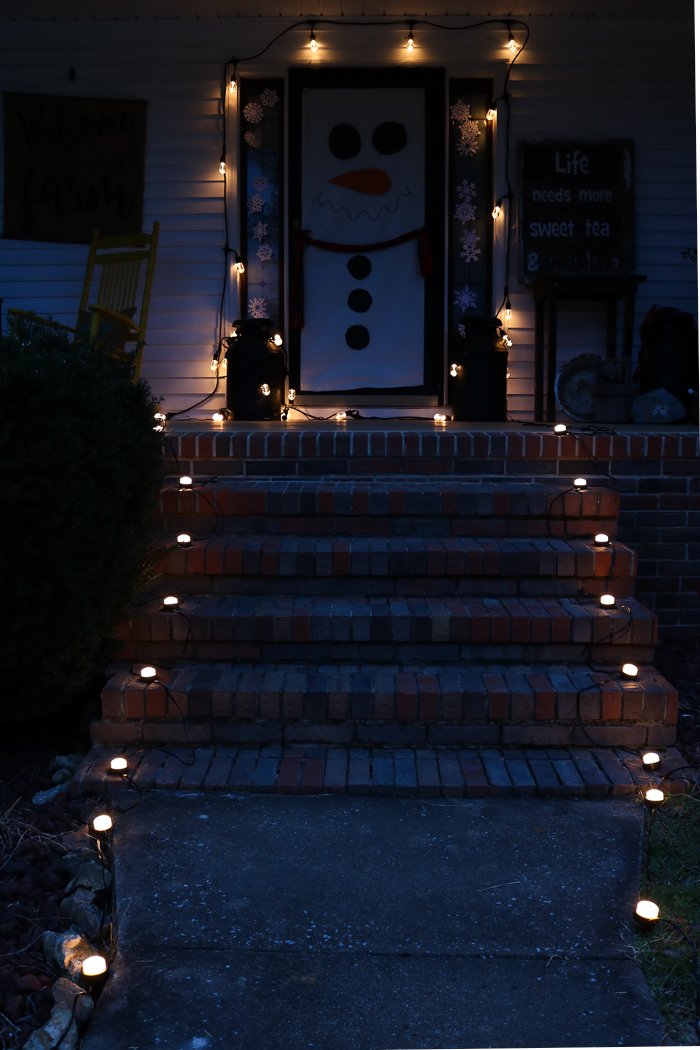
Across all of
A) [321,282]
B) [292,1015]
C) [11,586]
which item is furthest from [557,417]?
[292,1015]

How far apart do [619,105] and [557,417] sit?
196 centimetres

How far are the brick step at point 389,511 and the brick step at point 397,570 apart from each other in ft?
0.62

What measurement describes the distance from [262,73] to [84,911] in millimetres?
5049

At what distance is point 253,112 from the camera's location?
5422 millimetres

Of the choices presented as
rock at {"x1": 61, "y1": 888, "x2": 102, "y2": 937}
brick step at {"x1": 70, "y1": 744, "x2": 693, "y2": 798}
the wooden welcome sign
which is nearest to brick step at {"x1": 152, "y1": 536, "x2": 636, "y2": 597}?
brick step at {"x1": 70, "y1": 744, "x2": 693, "y2": 798}

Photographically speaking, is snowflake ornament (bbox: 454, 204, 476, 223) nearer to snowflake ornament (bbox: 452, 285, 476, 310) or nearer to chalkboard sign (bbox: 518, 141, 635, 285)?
chalkboard sign (bbox: 518, 141, 635, 285)

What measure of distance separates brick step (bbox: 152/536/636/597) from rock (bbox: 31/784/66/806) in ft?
2.56

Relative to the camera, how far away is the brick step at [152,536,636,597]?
2855mm

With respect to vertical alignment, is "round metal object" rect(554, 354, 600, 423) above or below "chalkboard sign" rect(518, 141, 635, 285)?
below

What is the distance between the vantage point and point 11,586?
2094mm

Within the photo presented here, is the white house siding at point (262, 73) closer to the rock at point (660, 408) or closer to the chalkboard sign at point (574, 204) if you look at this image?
the chalkboard sign at point (574, 204)

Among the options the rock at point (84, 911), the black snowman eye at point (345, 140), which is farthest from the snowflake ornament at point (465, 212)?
the rock at point (84, 911)

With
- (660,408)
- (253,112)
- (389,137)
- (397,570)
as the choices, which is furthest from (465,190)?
(397,570)

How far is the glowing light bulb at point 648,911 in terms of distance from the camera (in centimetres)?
165
